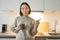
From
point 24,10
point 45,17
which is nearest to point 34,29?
point 24,10

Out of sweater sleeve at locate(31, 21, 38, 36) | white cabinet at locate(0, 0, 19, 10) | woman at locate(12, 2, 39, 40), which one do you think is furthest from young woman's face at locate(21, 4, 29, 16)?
white cabinet at locate(0, 0, 19, 10)

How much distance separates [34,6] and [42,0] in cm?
21

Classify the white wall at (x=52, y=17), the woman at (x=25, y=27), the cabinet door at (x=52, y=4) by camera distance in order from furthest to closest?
the white wall at (x=52, y=17)
the cabinet door at (x=52, y=4)
the woman at (x=25, y=27)

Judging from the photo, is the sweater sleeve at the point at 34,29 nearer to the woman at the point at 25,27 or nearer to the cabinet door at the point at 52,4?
the woman at the point at 25,27

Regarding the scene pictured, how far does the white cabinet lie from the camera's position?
2.89m

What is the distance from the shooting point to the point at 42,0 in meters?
2.89

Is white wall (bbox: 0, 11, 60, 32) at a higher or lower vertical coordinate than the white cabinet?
lower

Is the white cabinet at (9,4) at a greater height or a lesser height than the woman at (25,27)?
greater

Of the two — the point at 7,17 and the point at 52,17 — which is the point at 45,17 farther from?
the point at 7,17

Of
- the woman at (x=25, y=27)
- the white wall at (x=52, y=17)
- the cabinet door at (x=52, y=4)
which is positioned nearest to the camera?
the woman at (x=25, y=27)

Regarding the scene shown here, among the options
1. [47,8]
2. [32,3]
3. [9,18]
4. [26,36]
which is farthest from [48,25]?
[26,36]

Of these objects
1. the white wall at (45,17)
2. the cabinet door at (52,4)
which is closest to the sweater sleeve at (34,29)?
the cabinet door at (52,4)

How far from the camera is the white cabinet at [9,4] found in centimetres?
289

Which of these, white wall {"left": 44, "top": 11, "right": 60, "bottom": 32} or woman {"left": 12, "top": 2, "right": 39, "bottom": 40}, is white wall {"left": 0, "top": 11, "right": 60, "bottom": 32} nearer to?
white wall {"left": 44, "top": 11, "right": 60, "bottom": 32}
